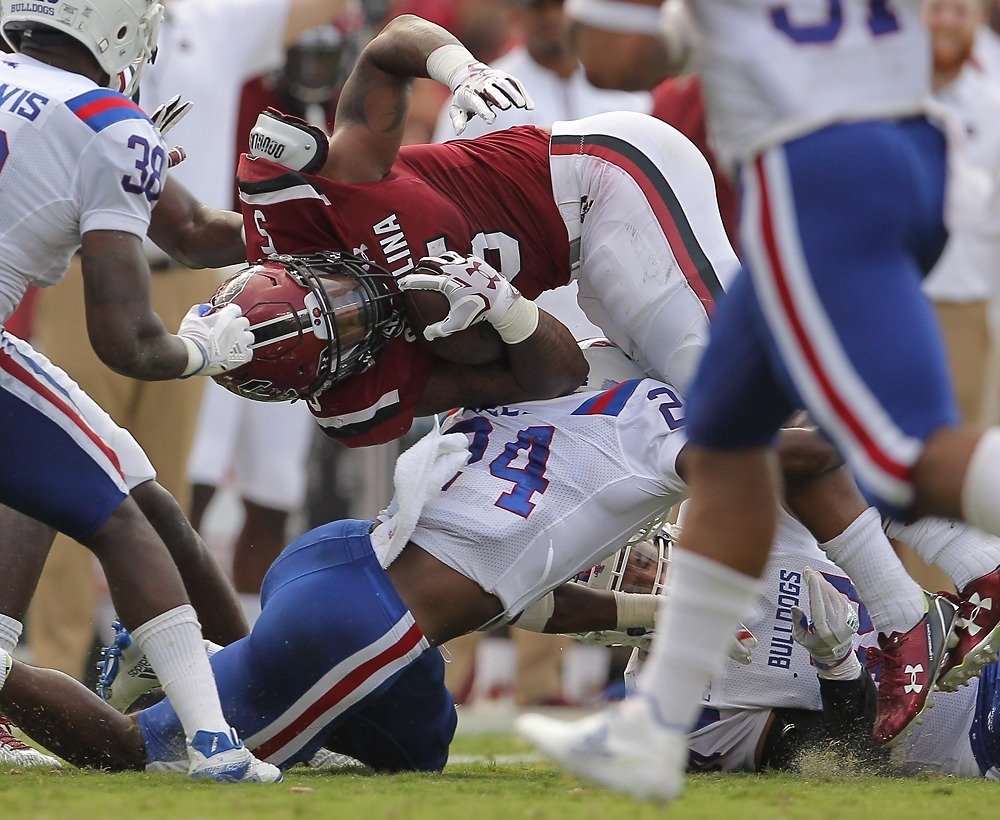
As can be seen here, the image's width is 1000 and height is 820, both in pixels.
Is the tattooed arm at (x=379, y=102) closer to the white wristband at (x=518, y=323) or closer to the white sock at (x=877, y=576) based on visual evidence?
the white wristband at (x=518, y=323)

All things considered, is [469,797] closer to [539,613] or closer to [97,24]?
[539,613]

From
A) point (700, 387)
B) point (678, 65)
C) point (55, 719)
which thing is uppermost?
point (678, 65)

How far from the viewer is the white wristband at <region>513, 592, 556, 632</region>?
3666 mm

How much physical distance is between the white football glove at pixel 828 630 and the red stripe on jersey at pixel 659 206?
71 centimetres

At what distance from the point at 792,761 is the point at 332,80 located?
3700 mm

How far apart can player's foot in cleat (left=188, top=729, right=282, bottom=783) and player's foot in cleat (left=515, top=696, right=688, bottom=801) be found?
0.86 metres

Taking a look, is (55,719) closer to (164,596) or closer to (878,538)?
(164,596)

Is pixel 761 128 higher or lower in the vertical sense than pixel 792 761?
higher

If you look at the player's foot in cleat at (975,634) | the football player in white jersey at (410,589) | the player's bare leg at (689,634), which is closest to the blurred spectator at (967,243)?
the player's foot in cleat at (975,634)

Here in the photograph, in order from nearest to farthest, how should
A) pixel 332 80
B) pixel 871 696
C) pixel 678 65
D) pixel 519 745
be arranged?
pixel 678 65, pixel 871 696, pixel 519 745, pixel 332 80

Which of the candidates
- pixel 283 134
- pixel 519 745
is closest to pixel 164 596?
pixel 283 134

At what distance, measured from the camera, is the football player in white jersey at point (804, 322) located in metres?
2.22

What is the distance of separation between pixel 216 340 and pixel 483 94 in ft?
2.78

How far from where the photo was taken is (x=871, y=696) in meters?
3.42
